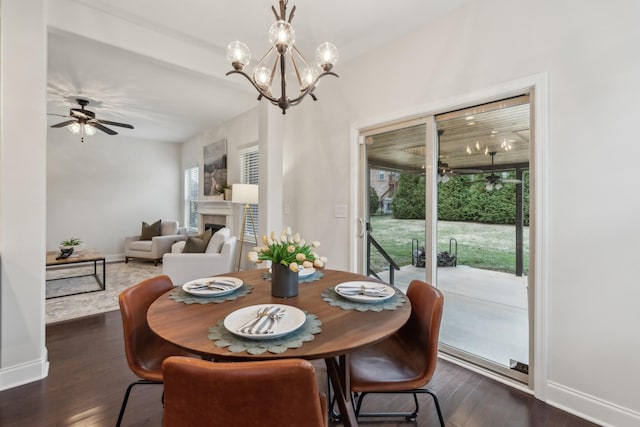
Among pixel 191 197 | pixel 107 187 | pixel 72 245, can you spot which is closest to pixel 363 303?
pixel 72 245

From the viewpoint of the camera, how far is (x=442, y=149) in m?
2.42

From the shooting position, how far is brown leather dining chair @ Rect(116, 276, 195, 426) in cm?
131

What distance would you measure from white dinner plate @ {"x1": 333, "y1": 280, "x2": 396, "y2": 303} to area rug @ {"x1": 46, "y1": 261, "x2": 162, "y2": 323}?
3226 mm

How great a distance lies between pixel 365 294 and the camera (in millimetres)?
1419

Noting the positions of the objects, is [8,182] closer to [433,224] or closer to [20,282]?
[20,282]

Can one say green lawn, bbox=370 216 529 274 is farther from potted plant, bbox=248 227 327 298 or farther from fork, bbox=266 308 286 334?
fork, bbox=266 308 286 334

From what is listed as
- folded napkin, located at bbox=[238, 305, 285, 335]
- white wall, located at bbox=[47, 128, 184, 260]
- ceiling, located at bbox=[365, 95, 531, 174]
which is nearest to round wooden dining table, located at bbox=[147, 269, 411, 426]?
folded napkin, located at bbox=[238, 305, 285, 335]

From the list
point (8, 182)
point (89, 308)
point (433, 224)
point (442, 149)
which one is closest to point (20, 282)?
→ point (8, 182)

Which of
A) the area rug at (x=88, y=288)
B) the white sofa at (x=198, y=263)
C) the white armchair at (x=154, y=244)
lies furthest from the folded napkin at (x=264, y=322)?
the white armchair at (x=154, y=244)

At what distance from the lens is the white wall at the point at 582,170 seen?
151cm

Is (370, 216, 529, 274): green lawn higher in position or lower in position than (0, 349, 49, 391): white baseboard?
higher

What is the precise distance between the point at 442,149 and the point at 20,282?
3.32 m

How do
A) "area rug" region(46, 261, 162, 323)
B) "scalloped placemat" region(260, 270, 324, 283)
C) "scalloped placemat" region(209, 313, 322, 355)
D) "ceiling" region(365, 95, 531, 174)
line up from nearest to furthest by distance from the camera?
"scalloped placemat" region(209, 313, 322, 355) → "scalloped placemat" region(260, 270, 324, 283) → "ceiling" region(365, 95, 531, 174) → "area rug" region(46, 261, 162, 323)

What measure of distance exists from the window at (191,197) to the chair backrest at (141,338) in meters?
5.40
